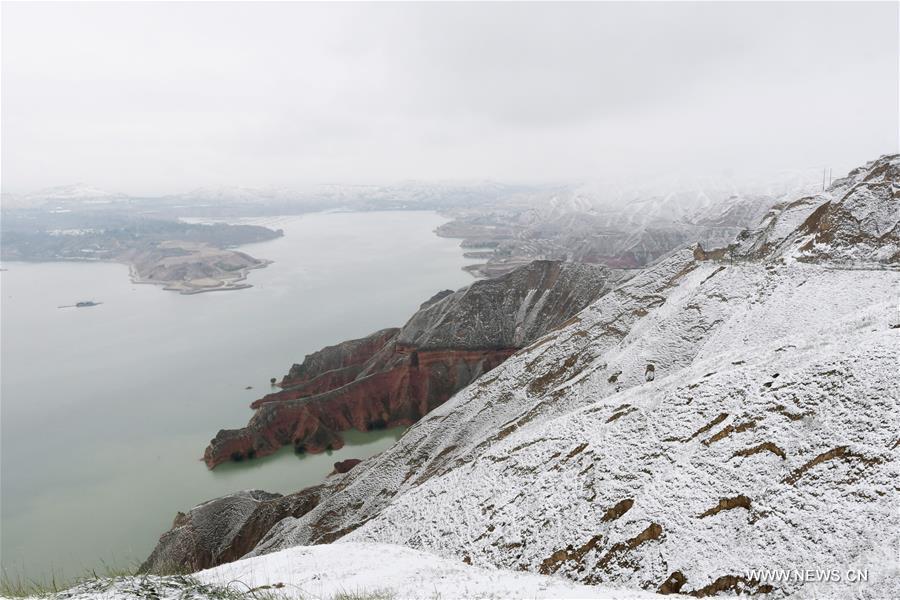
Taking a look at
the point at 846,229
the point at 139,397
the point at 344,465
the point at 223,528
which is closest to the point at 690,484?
the point at 846,229

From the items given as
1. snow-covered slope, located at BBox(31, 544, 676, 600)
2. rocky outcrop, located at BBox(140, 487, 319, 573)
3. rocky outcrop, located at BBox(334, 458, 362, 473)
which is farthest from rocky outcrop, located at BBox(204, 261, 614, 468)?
snow-covered slope, located at BBox(31, 544, 676, 600)

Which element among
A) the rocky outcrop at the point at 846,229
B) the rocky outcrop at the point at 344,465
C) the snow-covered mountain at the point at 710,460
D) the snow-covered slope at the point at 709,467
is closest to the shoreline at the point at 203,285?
the rocky outcrop at the point at 344,465

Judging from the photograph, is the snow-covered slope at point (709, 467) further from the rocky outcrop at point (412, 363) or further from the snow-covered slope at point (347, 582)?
the rocky outcrop at point (412, 363)

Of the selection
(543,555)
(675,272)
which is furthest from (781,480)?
(675,272)

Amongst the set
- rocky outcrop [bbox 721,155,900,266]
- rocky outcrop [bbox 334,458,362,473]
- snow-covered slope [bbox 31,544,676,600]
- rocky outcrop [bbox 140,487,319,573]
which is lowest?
rocky outcrop [bbox 334,458,362,473]

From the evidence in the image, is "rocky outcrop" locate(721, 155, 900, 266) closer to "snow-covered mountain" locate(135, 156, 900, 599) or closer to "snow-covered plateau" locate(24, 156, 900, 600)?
"snow-covered mountain" locate(135, 156, 900, 599)
